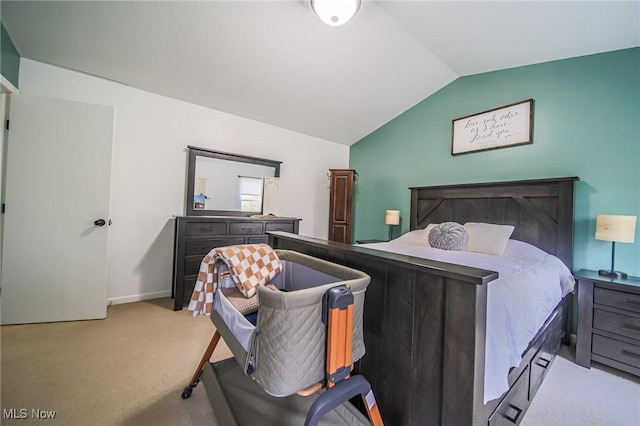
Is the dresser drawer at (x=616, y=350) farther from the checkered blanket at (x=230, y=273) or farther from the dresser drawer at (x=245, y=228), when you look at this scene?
the dresser drawer at (x=245, y=228)

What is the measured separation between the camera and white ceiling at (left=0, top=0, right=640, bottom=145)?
1931 millimetres

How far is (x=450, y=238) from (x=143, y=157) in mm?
3450

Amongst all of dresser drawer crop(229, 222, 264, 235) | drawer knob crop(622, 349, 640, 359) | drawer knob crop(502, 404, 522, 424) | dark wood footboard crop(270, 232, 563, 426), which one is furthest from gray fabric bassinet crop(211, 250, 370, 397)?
drawer knob crop(622, 349, 640, 359)

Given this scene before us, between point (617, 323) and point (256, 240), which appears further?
point (256, 240)

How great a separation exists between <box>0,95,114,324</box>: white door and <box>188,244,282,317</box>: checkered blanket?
1758mm

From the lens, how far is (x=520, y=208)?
99.6 inches

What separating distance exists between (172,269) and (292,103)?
2615mm

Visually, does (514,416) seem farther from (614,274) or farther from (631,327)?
(614,274)

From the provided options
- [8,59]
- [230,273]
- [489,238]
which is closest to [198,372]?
[230,273]

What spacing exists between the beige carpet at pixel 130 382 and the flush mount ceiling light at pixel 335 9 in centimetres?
278

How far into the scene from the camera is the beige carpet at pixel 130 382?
1.30 m

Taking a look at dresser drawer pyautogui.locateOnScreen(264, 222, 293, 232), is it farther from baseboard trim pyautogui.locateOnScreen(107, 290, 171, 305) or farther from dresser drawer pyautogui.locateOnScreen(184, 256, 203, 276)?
baseboard trim pyautogui.locateOnScreen(107, 290, 171, 305)

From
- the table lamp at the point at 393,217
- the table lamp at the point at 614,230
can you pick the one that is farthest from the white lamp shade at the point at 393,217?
the table lamp at the point at 614,230

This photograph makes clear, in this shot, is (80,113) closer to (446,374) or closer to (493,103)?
(446,374)
